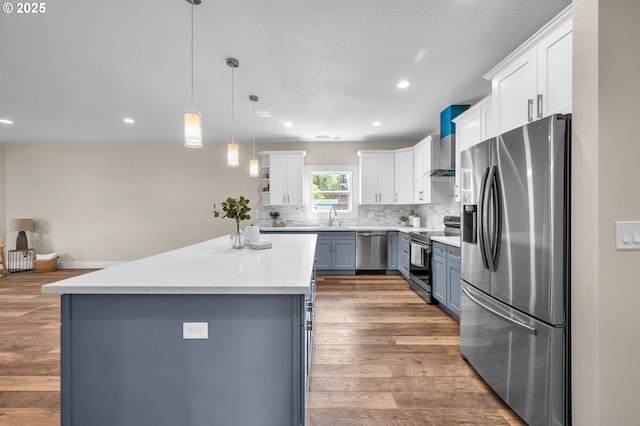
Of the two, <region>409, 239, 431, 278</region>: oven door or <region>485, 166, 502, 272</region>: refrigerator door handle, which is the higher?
<region>485, 166, 502, 272</region>: refrigerator door handle

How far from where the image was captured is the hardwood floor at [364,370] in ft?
5.63

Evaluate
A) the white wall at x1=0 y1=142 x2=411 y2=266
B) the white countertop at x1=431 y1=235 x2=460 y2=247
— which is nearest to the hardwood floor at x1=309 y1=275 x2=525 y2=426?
the white countertop at x1=431 y1=235 x2=460 y2=247

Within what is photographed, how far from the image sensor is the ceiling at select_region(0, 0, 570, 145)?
6.73 ft

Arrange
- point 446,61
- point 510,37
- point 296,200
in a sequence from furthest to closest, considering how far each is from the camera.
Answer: point 296,200 < point 446,61 < point 510,37

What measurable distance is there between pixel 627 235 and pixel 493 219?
60 cm

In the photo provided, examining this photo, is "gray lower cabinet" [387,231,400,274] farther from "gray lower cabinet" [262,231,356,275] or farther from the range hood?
the range hood

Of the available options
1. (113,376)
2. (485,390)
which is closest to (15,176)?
(113,376)

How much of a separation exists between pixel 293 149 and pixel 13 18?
4232 mm

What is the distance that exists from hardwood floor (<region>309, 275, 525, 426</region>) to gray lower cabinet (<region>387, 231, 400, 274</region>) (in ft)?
5.64

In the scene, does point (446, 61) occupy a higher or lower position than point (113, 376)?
higher

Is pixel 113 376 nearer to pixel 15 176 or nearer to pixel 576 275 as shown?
pixel 576 275

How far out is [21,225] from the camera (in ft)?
18.7

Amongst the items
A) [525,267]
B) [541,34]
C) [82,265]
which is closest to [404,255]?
[525,267]

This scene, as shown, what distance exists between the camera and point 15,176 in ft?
19.6
